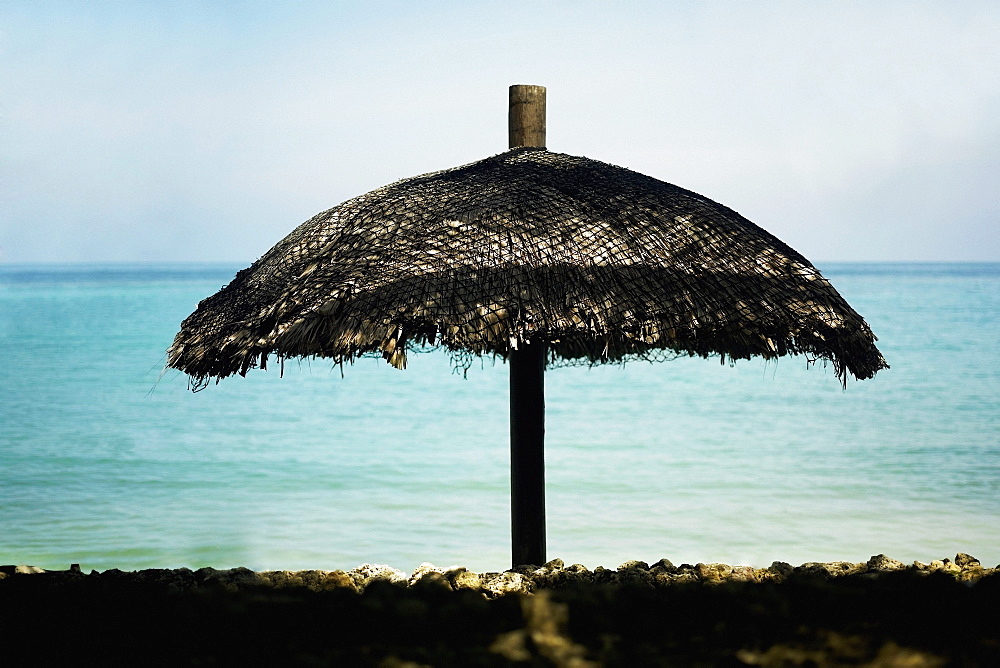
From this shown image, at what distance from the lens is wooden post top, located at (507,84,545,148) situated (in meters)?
3.82

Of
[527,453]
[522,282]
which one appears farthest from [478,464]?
[522,282]

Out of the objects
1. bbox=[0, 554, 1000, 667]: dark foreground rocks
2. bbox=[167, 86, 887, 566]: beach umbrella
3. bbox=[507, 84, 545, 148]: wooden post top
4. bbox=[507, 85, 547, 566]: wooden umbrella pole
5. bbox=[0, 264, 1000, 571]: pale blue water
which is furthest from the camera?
bbox=[0, 264, 1000, 571]: pale blue water

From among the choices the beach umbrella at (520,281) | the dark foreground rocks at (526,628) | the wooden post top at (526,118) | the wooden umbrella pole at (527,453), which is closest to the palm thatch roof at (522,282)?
the beach umbrella at (520,281)

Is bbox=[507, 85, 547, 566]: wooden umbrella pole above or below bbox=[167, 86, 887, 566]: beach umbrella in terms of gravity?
below

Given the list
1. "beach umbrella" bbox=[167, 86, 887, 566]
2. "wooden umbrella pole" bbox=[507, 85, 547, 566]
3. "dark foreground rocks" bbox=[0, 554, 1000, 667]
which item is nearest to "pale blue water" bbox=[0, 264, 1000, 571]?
"wooden umbrella pole" bbox=[507, 85, 547, 566]

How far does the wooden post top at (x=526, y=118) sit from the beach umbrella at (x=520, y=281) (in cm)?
30

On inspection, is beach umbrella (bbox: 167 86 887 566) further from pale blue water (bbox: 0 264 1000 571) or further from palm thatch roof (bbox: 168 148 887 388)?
pale blue water (bbox: 0 264 1000 571)

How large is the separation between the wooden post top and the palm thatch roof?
0.39 m

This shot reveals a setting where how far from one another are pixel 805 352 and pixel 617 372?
18.3m

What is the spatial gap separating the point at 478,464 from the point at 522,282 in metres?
10.4

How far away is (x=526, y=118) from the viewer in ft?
12.5

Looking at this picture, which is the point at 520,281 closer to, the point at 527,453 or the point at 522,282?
the point at 522,282

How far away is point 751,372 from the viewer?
69.8ft

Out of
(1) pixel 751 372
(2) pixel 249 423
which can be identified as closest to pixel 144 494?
(2) pixel 249 423
